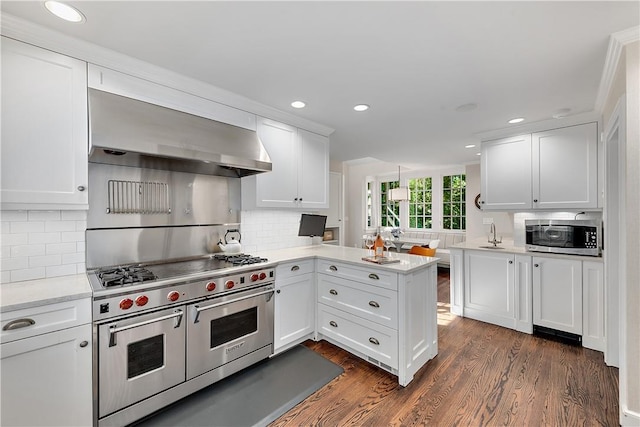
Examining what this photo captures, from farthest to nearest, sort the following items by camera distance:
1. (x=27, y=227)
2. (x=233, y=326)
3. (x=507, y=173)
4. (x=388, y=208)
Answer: (x=388, y=208) < (x=507, y=173) < (x=233, y=326) < (x=27, y=227)

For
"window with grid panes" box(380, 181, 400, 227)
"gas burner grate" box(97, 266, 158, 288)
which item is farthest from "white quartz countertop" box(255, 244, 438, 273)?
"window with grid panes" box(380, 181, 400, 227)

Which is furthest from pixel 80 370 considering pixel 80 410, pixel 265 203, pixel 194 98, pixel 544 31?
pixel 544 31

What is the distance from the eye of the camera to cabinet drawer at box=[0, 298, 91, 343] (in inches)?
52.4

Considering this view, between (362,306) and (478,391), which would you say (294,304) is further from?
(478,391)

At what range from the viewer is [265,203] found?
9.42ft

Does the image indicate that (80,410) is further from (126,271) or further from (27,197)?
(27,197)

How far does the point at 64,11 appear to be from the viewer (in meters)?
1.48

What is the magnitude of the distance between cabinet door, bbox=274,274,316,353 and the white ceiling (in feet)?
5.75

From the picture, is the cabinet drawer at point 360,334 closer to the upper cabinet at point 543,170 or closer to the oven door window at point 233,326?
the oven door window at point 233,326

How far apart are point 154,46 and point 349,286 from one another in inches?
91.9

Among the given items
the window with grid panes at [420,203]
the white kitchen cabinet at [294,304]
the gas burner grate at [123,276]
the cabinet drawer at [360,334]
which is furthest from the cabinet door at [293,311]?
→ the window with grid panes at [420,203]

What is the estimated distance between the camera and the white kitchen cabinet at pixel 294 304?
8.42 feet

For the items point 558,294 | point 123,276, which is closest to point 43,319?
point 123,276

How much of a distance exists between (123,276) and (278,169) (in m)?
1.69
